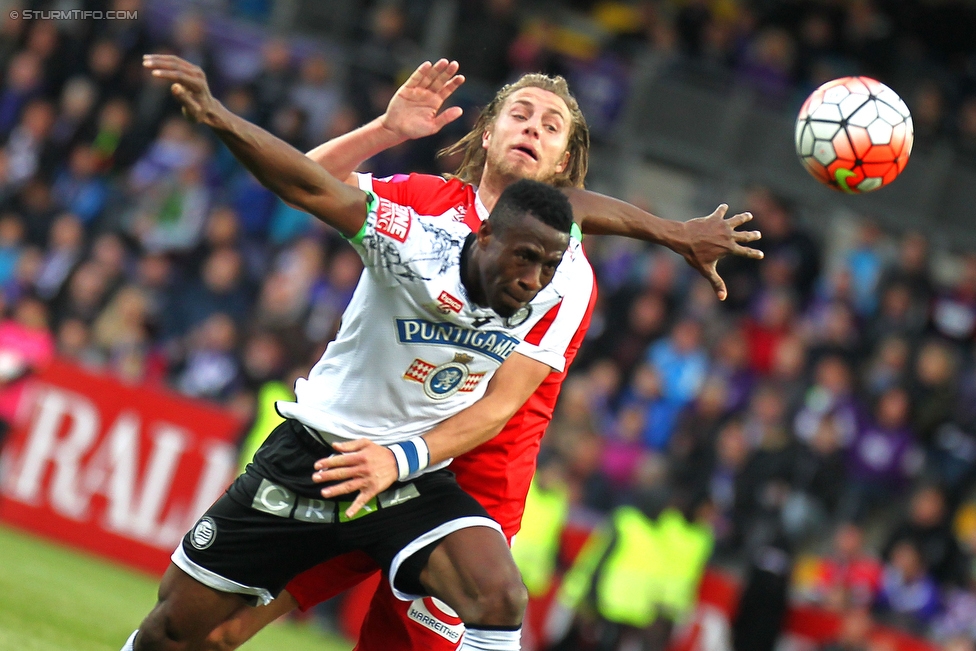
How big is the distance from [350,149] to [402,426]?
3.88 feet

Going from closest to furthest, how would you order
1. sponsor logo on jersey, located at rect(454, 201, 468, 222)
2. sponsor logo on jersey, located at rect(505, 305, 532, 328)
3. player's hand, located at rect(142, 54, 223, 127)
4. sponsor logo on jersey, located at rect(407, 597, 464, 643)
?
player's hand, located at rect(142, 54, 223, 127)
sponsor logo on jersey, located at rect(505, 305, 532, 328)
sponsor logo on jersey, located at rect(454, 201, 468, 222)
sponsor logo on jersey, located at rect(407, 597, 464, 643)

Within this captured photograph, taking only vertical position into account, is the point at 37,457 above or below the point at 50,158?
below

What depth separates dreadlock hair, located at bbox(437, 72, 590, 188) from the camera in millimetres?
5723

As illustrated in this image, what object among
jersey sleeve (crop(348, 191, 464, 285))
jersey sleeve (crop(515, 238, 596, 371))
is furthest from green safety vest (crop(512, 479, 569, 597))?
jersey sleeve (crop(348, 191, 464, 285))

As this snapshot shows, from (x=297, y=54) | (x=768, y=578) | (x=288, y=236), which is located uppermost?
(x=297, y=54)

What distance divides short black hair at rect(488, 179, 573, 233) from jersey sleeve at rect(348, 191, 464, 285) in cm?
23

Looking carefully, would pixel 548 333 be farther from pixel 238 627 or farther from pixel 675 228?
pixel 238 627

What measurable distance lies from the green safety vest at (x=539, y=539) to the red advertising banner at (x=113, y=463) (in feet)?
8.16

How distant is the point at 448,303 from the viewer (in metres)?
4.95

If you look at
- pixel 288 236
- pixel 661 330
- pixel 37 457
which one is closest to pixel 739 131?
pixel 661 330

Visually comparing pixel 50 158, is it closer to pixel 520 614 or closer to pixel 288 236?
pixel 288 236

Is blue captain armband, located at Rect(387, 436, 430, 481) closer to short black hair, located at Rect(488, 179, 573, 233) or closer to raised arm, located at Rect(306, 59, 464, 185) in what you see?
short black hair, located at Rect(488, 179, 573, 233)

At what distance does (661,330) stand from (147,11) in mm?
A: 7760

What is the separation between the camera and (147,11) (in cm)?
1716
